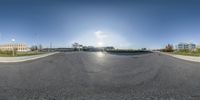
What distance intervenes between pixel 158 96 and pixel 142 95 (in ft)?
1.42

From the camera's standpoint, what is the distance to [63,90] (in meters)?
6.71

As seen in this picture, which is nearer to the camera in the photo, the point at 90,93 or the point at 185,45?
the point at 90,93

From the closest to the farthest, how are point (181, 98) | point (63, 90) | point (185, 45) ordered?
1. point (181, 98)
2. point (63, 90)
3. point (185, 45)

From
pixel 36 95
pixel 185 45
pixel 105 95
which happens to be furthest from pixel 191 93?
pixel 185 45

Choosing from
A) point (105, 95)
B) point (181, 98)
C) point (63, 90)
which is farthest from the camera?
point (63, 90)

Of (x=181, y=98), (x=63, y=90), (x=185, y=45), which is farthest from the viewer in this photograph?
(x=185, y=45)

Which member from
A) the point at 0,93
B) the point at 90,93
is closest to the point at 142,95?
the point at 90,93

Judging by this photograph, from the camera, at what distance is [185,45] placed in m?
193

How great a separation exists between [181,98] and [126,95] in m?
1.45

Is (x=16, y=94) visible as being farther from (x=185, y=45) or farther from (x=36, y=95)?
(x=185, y=45)

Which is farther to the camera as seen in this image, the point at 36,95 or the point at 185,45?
the point at 185,45

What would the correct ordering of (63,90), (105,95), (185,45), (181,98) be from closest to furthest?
(181,98) < (105,95) < (63,90) < (185,45)

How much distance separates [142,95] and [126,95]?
448 mm

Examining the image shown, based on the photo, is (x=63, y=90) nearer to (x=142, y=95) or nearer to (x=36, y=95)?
(x=36, y=95)
